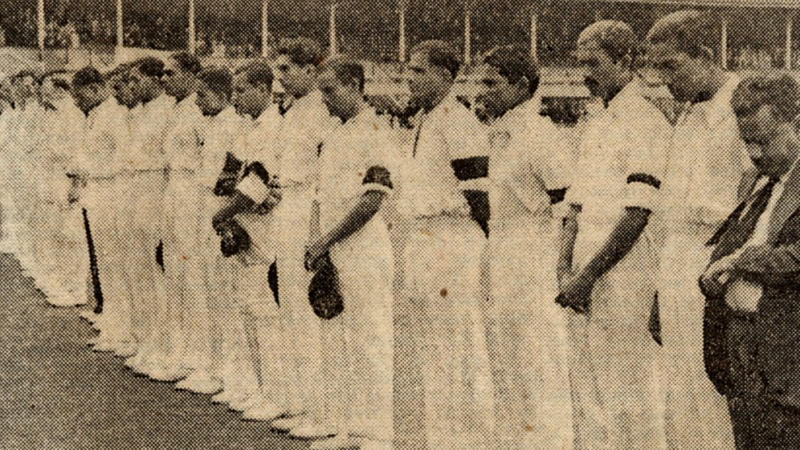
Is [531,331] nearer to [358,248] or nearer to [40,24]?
[358,248]

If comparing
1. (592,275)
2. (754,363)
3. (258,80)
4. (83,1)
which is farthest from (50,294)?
(754,363)

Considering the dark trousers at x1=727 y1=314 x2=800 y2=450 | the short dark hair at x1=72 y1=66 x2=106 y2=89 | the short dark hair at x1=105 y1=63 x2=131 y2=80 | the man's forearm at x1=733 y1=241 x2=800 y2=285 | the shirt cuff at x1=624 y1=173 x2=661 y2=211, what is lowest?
the dark trousers at x1=727 y1=314 x2=800 y2=450

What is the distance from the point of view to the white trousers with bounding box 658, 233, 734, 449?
10.6ft

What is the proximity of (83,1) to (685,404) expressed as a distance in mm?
3560

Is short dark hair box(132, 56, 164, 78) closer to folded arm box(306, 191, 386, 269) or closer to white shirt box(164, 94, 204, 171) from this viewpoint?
white shirt box(164, 94, 204, 171)

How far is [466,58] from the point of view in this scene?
422cm

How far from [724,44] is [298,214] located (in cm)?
205

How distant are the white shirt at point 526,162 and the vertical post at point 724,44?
0.66 m

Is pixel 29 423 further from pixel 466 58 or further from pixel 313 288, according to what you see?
pixel 466 58

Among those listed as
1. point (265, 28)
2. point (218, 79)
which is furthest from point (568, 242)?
point (218, 79)

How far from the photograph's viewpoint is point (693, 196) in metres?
3.24

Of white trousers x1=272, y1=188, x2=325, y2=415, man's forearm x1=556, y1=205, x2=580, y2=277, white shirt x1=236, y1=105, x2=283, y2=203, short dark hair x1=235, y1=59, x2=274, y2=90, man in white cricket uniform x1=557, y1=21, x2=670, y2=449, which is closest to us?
man in white cricket uniform x1=557, y1=21, x2=670, y2=449

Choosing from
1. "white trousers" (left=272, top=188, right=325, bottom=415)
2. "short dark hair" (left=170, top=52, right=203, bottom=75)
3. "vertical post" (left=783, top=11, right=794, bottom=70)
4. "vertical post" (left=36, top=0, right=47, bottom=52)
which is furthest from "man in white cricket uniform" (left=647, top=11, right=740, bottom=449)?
"vertical post" (left=36, top=0, right=47, bottom=52)

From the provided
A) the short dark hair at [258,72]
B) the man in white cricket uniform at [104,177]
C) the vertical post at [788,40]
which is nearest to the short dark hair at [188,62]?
the short dark hair at [258,72]
